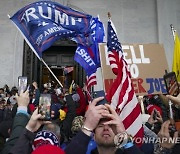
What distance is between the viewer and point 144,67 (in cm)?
451

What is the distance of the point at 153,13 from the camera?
1511cm

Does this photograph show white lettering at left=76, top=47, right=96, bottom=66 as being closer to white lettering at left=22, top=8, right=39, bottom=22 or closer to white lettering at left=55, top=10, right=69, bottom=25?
white lettering at left=55, top=10, right=69, bottom=25

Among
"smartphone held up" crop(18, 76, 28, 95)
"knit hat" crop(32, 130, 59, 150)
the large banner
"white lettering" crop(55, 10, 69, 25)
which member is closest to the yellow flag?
the large banner

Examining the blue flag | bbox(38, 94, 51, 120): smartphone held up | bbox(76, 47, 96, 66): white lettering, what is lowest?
bbox(38, 94, 51, 120): smartphone held up

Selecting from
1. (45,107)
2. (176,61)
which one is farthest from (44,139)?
(176,61)

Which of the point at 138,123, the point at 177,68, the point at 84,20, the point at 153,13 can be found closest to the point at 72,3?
the point at 153,13

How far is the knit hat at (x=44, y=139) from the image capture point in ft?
8.49

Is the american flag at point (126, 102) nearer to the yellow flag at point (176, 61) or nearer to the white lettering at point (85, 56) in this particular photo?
the yellow flag at point (176, 61)

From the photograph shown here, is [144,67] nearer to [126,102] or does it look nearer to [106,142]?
[126,102]

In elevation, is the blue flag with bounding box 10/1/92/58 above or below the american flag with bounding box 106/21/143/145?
above

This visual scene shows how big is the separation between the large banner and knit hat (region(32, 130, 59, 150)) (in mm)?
1585

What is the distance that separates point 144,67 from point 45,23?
234cm

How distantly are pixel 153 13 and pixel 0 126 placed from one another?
1216 centimetres

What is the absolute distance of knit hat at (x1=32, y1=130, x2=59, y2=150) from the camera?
2588 millimetres
